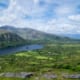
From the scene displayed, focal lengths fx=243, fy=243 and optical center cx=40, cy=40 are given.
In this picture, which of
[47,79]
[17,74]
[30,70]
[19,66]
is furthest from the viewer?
[19,66]

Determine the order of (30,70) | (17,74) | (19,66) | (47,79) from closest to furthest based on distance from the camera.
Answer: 1. (47,79)
2. (17,74)
3. (30,70)
4. (19,66)

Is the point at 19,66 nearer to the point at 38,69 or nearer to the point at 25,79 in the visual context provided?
the point at 38,69

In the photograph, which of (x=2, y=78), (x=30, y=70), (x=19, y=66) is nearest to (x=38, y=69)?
(x=30, y=70)

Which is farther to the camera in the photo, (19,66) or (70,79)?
(19,66)

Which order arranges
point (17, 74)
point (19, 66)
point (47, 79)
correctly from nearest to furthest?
point (47, 79) → point (17, 74) → point (19, 66)

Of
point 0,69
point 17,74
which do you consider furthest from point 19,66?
point 17,74

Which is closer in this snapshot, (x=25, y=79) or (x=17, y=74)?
(x=25, y=79)

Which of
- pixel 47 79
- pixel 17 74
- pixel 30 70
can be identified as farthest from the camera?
pixel 30 70

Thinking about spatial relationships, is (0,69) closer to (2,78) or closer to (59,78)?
(2,78)

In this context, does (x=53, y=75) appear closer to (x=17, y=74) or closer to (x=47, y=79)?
(x=47, y=79)
